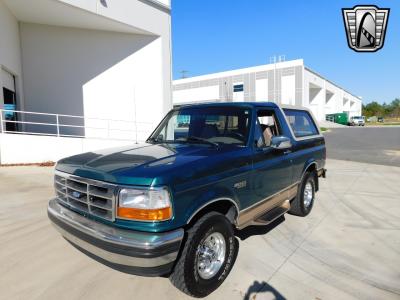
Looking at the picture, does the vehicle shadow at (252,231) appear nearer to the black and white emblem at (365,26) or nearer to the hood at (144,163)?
the hood at (144,163)

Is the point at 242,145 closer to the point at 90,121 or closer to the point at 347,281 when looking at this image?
the point at 347,281

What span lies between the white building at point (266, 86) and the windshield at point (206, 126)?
48.7m

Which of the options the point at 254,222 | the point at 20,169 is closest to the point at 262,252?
the point at 254,222

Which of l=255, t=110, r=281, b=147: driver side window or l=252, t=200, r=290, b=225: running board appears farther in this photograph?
l=255, t=110, r=281, b=147: driver side window

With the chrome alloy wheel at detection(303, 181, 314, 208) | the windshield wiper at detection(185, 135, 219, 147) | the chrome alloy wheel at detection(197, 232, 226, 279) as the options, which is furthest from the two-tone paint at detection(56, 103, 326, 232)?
the chrome alloy wheel at detection(303, 181, 314, 208)

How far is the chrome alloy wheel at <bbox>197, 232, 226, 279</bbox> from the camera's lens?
121 inches

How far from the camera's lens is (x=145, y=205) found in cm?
262

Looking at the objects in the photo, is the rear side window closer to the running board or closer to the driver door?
the driver door

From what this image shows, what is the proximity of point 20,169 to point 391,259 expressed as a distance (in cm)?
1007

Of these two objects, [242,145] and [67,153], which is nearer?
[242,145]

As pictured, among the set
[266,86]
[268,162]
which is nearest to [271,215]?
[268,162]

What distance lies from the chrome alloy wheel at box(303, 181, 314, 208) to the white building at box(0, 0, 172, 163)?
10.4 metres

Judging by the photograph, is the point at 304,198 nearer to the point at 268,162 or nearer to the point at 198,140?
the point at 268,162

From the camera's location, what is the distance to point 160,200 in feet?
8.55
